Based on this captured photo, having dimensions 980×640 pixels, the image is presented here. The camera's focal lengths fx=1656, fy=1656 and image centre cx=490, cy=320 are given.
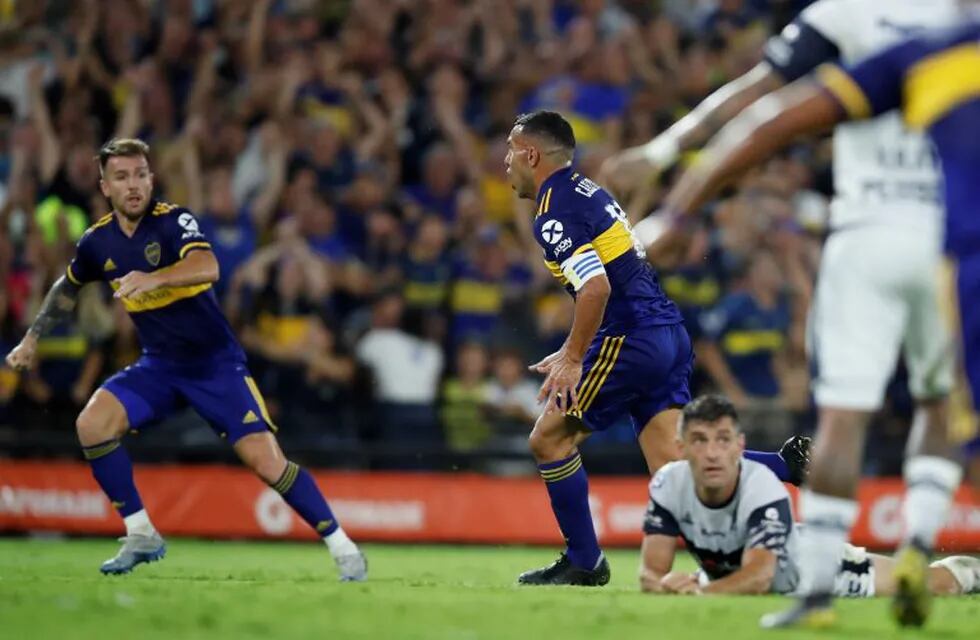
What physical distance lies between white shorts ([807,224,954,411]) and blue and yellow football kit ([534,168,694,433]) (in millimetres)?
2716

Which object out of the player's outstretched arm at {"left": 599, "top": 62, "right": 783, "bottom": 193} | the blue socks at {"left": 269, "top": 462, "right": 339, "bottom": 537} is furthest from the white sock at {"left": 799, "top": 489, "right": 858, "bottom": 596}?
the blue socks at {"left": 269, "top": 462, "right": 339, "bottom": 537}

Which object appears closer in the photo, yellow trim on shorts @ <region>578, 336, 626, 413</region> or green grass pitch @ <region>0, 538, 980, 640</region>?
green grass pitch @ <region>0, 538, 980, 640</region>

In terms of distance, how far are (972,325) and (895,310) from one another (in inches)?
32.5

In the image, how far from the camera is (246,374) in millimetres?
10766

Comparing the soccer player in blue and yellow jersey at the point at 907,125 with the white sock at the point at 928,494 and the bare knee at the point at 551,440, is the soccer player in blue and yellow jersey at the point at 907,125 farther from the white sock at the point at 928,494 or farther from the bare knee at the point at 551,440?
the bare knee at the point at 551,440

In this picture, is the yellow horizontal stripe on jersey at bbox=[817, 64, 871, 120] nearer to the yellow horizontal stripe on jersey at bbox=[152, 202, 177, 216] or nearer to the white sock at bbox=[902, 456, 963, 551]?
the white sock at bbox=[902, 456, 963, 551]

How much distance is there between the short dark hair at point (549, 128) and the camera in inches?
374

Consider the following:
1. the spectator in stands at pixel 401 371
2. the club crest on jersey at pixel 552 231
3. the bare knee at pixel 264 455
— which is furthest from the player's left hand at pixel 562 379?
the spectator in stands at pixel 401 371

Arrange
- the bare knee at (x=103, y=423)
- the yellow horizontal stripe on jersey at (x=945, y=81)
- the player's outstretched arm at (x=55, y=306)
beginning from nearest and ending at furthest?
the yellow horizontal stripe on jersey at (x=945, y=81), the bare knee at (x=103, y=423), the player's outstretched arm at (x=55, y=306)

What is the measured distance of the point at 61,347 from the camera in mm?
15891

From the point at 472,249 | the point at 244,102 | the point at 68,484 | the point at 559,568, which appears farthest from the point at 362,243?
the point at 559,568

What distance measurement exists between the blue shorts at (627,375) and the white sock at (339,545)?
178 cm

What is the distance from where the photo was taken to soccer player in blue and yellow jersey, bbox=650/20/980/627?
18.9 feet

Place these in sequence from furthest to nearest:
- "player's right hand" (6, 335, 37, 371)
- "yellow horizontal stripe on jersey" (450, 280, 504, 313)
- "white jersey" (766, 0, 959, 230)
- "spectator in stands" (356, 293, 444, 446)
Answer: "yellow horizontal stripe on jersey" (450, 280, 504, 313) → "spectator in stands" (356, 293, 444, 446) → "player's right hand" (6, 335, 37, 371) → "white jersey" (766, 0, 959, 230)
